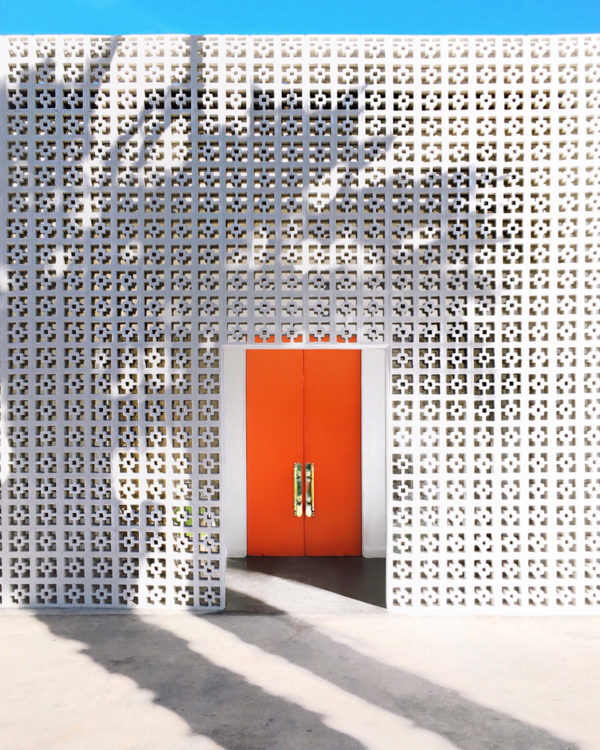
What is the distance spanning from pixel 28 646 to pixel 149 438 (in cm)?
169

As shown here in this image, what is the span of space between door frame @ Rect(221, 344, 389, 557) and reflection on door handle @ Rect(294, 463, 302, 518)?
583mm

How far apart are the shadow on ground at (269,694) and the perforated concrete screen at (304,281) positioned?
Answer: 1.64 ft

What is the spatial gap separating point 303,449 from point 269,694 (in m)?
3.17

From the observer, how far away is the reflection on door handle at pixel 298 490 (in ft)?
20.2

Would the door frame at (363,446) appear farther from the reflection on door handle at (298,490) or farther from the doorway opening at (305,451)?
the reflection on door handle at (298,490)

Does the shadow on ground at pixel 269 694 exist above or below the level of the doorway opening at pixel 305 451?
below

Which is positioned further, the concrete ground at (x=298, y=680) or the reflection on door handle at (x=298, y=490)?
the reflection on door handle at (x=298, y=490)

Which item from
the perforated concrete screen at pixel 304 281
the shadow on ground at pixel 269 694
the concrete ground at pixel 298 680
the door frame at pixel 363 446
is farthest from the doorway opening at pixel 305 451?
the shadow on ground at pixel 269 694

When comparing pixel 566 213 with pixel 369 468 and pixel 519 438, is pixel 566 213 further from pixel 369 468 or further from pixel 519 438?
pixel 369 468

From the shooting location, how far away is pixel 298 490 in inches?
244

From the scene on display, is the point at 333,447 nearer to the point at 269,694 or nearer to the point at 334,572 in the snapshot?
the point at 334,572

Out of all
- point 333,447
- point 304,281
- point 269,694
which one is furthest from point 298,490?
point 269,694

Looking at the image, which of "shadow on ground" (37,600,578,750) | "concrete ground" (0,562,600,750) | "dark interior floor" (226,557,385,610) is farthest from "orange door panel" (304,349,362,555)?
"shadow on ground" (37,600,578,750)

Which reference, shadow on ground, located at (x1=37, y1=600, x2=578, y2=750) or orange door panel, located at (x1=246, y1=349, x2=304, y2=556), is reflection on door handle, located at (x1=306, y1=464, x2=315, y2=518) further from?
shadow on ground, located at (x1=37, y1=600, x2=578, y2=750)
